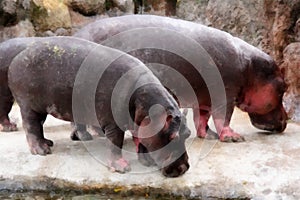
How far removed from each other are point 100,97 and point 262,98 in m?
1.80

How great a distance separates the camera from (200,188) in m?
4.09

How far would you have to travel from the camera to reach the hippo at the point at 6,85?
4945 millimetres

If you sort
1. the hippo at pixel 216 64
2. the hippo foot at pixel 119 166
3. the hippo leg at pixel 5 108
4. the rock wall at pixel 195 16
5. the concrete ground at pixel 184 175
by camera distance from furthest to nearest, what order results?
1. the rock wall at pixel 195 16
2. the hippo leg at pixel 5 108
3. the hippo at pixel 216 64
4. the hippo foot at pixel 119 166
5. the concrete ground at pixel 184 175

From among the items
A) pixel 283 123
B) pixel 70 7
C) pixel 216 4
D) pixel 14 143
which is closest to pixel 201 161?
pixel 283 123

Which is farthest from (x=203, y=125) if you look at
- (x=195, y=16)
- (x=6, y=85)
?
(x=195, y=16)

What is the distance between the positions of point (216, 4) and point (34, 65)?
3632 mm

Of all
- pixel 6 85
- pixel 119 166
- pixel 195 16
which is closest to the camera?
pixel 119 166

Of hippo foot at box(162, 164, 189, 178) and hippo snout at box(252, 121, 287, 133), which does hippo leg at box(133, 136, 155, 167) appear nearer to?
hippo foot at box(162, 164, 189, 178)

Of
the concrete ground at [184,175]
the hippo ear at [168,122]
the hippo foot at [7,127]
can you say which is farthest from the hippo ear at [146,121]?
the hippo foot at [7,127]

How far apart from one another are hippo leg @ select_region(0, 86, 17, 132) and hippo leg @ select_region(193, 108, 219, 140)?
177 cm

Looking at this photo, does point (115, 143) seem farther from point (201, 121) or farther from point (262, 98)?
point (262, 98)

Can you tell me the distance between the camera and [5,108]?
548cm

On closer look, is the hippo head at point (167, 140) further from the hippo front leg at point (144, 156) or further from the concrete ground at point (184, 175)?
the hippo front leg at point (144, 156)

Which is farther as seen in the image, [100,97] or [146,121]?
[100,97]
